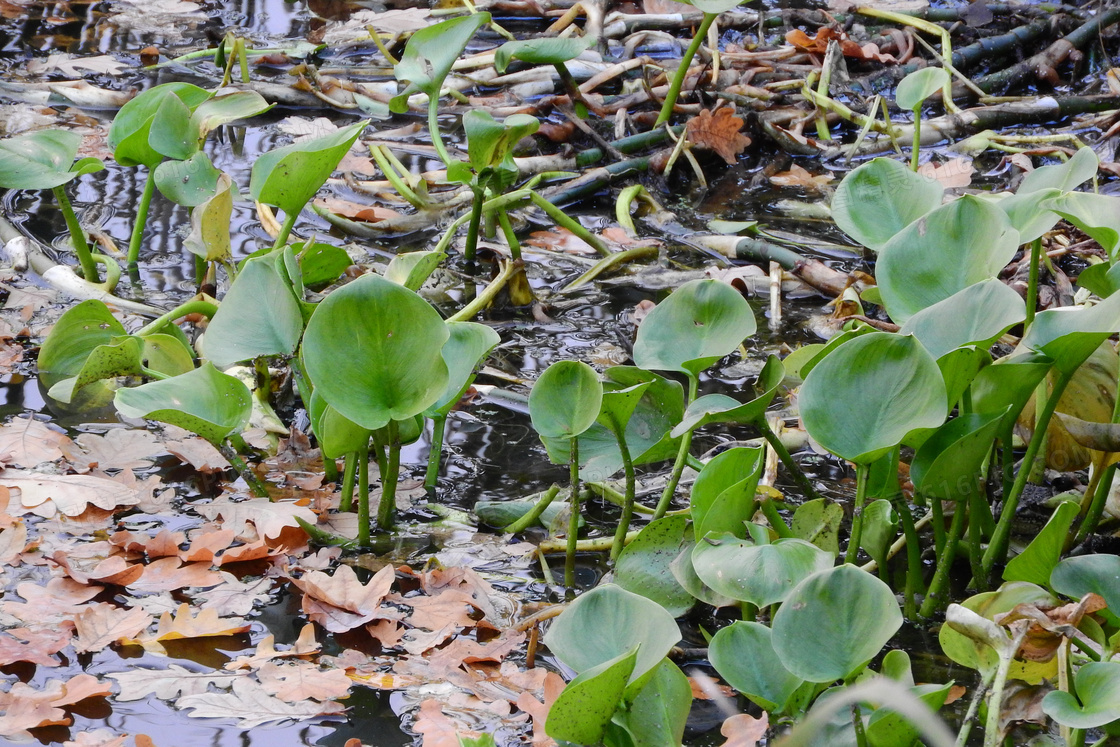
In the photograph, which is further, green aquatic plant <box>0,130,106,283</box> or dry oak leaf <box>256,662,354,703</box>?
green aquatic plant <box>0,130,106,283</box>

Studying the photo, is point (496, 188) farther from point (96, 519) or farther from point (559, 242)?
point (96, 519)

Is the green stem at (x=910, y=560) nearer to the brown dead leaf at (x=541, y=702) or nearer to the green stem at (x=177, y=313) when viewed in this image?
the brown dead leaf at (x=541, y=702)

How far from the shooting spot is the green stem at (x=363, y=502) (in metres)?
1.25

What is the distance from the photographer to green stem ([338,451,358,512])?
136 centimetres

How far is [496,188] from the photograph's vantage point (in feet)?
6.24

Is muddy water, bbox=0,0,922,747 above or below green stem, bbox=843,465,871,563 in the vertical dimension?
below

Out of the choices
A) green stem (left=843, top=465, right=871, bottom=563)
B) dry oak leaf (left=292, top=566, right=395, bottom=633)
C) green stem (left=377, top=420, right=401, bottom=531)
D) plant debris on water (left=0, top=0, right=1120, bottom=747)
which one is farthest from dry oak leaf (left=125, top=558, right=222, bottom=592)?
green stem (left=843, top=465, right=871, bottom=563)

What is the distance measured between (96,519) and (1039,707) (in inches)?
44.7

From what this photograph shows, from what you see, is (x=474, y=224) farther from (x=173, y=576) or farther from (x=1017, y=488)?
(x=1017, y=488)

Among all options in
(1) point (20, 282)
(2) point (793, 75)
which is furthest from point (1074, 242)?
(1) point (20, 282)

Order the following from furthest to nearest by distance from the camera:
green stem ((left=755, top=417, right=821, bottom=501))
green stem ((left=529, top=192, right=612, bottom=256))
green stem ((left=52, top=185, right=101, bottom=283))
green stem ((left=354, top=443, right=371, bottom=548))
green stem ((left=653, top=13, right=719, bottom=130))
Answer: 1. green stem ((left=653, top=13, right=719, bottom=130))
2. green stem ((left=529, top=192, right=612, bottom=256))
3. green stem ((left=52, top=185, right=101, bottom=283))
4. green stem ((left=354, top=443, right=371, bottom=548))
5. green stem ((left=755, top=417, right=821, bottom=501))

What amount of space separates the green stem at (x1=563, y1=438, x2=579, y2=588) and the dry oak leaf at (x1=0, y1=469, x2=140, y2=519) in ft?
1.94

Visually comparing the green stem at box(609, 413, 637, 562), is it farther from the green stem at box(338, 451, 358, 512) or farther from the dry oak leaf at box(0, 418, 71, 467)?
the dry oak leaf at box(0, 418, 71, 467)

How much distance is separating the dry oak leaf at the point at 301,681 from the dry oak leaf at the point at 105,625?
0.16m
